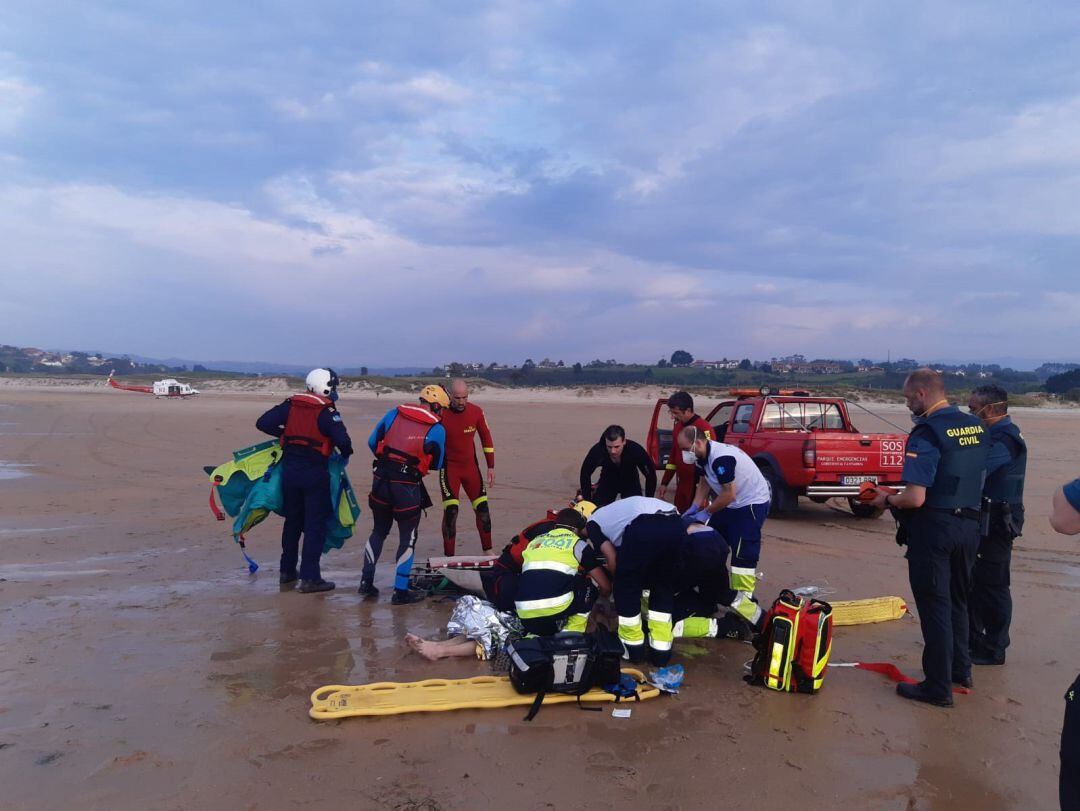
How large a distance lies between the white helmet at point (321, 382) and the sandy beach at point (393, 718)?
74.5 inches

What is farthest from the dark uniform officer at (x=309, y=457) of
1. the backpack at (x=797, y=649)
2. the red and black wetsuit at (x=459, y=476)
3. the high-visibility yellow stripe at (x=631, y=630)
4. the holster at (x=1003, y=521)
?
the holster at (x=1003, y=521)

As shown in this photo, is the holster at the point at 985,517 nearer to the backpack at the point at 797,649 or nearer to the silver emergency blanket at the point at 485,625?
the backpack at the point at 797,649

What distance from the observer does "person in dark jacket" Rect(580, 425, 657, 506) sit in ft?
22.2

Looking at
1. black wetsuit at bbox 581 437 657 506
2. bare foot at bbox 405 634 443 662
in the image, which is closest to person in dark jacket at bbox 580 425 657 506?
black wetsuit at bbox 581 437 657 506

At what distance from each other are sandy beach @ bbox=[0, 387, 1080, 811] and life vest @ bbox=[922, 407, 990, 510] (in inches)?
51.1

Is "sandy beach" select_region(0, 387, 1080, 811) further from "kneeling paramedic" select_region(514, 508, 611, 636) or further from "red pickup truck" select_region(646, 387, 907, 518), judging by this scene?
"red pickup truck" select_region(646, 387, 907, 518)

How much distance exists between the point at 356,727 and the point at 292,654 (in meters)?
1.24

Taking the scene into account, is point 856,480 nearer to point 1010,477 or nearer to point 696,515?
point 1010,477

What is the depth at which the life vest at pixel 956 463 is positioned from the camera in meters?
4.22

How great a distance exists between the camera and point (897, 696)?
442 cm

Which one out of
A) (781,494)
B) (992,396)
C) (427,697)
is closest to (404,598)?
(427,697)

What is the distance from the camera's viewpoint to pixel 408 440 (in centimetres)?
621

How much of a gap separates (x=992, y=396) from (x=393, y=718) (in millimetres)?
4847

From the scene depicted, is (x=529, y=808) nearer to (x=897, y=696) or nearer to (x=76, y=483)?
(x=897, y=696)
